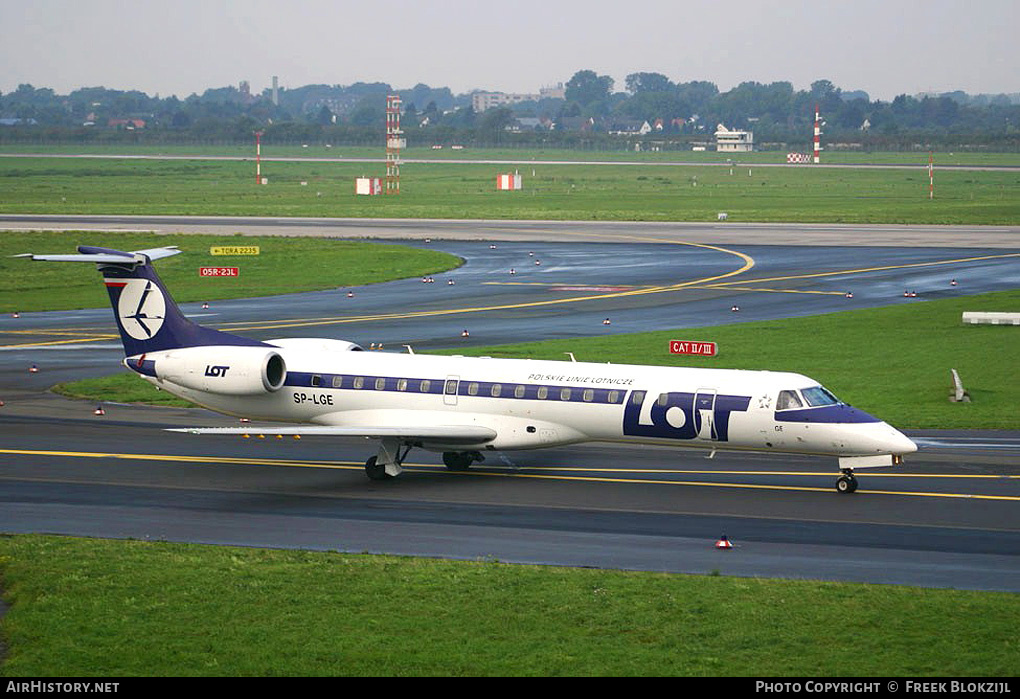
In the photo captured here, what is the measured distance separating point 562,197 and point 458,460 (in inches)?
4457

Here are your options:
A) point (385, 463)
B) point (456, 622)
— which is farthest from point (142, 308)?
point (456, 622)

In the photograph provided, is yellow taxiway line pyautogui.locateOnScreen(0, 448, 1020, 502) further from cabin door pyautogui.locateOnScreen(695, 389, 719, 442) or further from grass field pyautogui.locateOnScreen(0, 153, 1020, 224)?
grass field pyautogui.locateOnScreen(0, 153, 1020, 224)

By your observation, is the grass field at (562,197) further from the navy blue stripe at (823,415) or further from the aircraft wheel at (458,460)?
the navy blue stripe at (823,415)

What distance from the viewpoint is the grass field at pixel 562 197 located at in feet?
390

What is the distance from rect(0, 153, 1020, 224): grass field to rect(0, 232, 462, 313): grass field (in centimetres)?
2854

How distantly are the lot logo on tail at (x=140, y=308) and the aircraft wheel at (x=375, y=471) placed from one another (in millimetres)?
7306

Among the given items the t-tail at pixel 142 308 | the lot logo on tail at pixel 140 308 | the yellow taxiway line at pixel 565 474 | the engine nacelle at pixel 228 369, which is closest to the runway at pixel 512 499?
the yellow taxiway line at pixel 565 474

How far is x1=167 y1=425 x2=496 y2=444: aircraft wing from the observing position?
106 feet

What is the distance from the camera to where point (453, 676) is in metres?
18.5

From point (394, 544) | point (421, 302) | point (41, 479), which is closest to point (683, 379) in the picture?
point (394, 544)

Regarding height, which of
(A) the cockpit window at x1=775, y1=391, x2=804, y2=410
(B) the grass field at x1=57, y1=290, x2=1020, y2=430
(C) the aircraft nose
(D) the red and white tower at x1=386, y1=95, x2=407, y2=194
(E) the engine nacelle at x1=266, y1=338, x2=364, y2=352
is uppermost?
(D) the red and white tower at x1=386, y1=95, x2=407, y2=194

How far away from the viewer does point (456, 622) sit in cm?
2108

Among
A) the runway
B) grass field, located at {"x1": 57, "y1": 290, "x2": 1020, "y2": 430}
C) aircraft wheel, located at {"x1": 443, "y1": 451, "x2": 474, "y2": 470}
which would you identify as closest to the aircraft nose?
the runway
